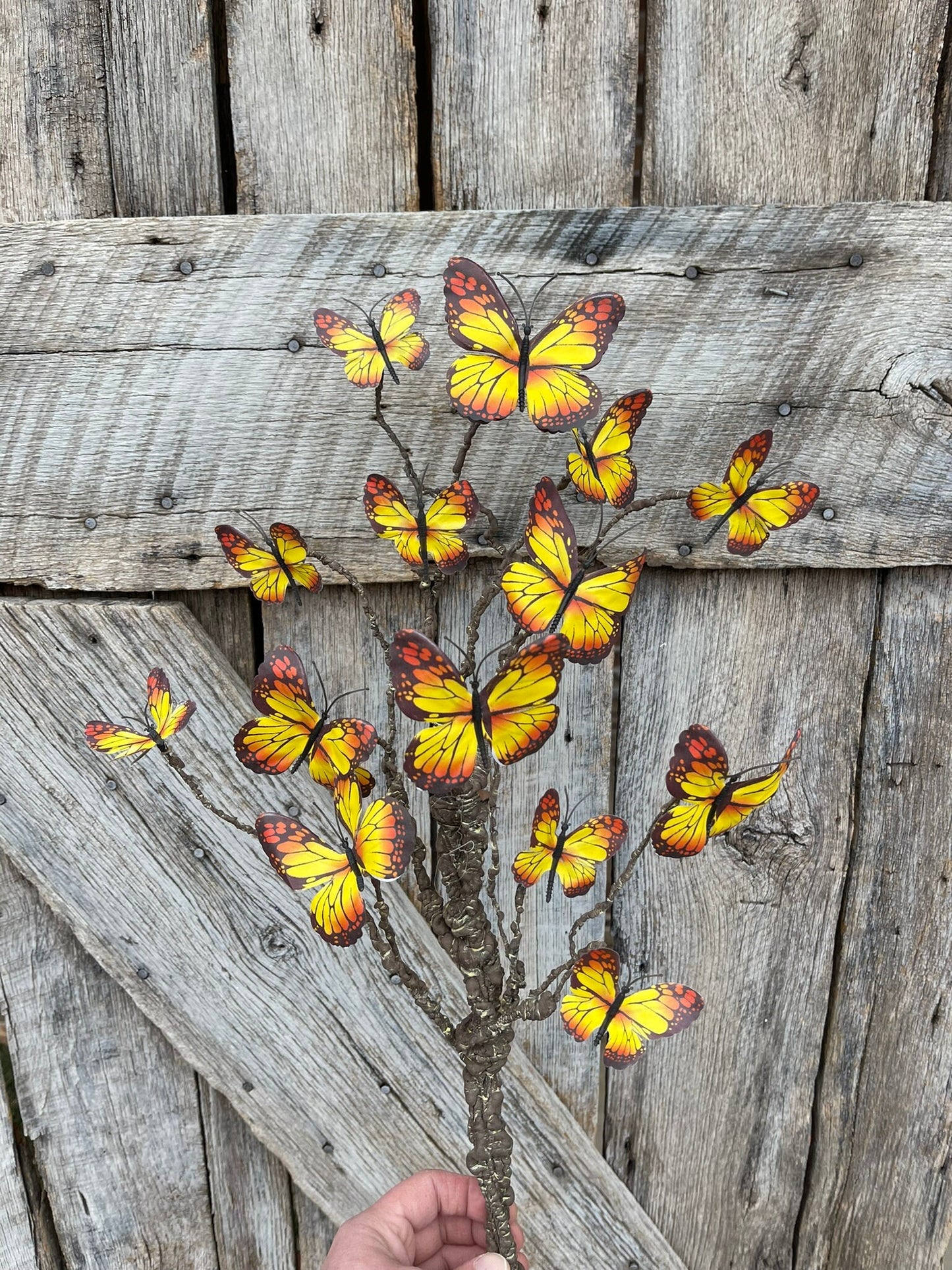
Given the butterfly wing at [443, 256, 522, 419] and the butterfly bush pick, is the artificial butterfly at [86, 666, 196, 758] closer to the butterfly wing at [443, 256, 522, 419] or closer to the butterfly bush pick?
the butterfly bush pick

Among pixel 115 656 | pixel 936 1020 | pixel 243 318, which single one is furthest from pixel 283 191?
pixel 936 1020

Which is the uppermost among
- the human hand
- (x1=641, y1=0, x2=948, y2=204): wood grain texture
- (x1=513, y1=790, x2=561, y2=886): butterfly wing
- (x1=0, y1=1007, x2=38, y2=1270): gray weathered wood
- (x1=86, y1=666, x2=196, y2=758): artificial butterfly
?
(x1=641, y1=0, x2=948, y2=204): wood grain texture

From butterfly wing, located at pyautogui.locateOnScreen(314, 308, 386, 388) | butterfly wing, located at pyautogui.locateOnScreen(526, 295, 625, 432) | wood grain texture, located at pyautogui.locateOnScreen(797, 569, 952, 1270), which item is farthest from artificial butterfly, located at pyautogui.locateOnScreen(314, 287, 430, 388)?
wood grain texture, located at pyautogui.locateOnScreen(797, 569, 952, 1270)

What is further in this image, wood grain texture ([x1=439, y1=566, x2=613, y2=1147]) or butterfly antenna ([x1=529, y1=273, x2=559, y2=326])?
wood grain texture ([x1=439, y1=566, x2=613, y2=1147])

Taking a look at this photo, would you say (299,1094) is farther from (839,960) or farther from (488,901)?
(839,960)

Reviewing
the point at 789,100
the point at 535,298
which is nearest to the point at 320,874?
the point at 535,298

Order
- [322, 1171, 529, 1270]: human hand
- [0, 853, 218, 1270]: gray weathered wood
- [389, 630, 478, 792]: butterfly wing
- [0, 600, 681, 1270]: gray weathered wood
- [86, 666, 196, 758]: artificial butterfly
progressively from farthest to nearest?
1. [0, 853, 218, 1270]: gray weathered wood
2. [0, 600, 681, 1270]: gray weathered wood
3. [322, 1171, 529, 1270]: human hand
4. [86, 666, 196, 758]: artificial butterfly
5. [389, 630, 478, 792]: butterfly wing
